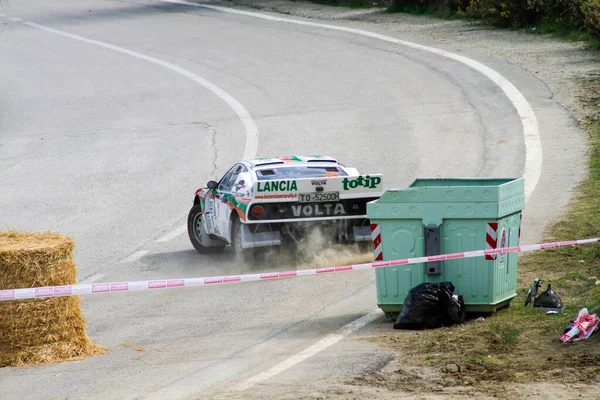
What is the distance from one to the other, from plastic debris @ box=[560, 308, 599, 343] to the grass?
0.07 m

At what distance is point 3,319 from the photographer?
1013cm

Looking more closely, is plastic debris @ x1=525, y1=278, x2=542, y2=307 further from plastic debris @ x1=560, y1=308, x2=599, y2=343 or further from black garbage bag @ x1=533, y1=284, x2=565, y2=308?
plastic debris @ x1=560, y1=308, x2=599, y2=343

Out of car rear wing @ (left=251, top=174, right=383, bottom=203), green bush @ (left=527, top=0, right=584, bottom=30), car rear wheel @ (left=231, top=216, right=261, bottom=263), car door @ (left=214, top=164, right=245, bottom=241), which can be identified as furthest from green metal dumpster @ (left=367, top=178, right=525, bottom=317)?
green bush @ (left=527, top=0, right=584, bottom=30)

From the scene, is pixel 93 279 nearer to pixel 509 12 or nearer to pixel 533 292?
pixel 533 292

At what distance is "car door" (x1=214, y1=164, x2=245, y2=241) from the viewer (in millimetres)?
14867

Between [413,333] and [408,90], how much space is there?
1846 centimetres

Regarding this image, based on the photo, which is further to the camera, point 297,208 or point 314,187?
point 297,208

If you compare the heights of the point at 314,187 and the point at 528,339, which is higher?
the point at 314,187

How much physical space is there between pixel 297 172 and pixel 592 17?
1783 centimetres

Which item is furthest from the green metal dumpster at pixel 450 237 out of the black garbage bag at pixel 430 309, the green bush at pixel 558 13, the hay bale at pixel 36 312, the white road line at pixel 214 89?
the green bush at pixel 558 13

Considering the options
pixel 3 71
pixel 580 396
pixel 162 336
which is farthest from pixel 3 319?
pixel 3 71

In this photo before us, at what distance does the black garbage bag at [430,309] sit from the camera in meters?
10.5

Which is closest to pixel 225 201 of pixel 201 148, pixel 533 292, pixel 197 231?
pixel 197 231

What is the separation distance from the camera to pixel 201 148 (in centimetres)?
2423
